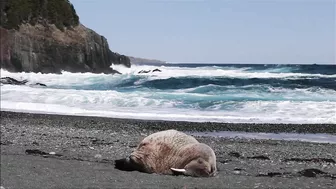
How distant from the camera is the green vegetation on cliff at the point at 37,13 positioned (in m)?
48.6

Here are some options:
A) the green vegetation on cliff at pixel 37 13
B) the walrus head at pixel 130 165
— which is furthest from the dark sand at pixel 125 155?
the green vegetation on cliff at pixel 37 13

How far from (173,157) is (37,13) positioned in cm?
4821

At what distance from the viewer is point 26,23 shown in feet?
163

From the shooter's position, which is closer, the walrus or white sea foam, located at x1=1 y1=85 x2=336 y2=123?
the walrus

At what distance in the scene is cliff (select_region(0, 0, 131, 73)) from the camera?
4550 centimetres

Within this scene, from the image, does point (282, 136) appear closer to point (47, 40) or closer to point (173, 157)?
point (173, 157)

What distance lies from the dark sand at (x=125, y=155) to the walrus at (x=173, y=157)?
17cm

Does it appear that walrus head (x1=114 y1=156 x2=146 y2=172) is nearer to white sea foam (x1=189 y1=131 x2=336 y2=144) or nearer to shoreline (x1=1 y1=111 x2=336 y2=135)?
white sea foam (x1=189 y1=131 x2=336 y2=144)

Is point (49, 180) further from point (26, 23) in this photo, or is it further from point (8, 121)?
point (26, 23)

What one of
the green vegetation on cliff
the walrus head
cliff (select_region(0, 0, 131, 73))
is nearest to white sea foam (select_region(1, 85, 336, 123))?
the walrus head

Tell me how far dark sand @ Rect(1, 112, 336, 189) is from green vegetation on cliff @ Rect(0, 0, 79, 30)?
114 feet

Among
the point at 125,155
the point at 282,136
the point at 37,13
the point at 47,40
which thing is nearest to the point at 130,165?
the point at 125,155

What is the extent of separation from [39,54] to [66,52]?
3.55m

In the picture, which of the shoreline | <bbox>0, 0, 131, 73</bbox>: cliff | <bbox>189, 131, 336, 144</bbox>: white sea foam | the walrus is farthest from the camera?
<bbox>0, 0, 131, 73</bbox>: cliff
